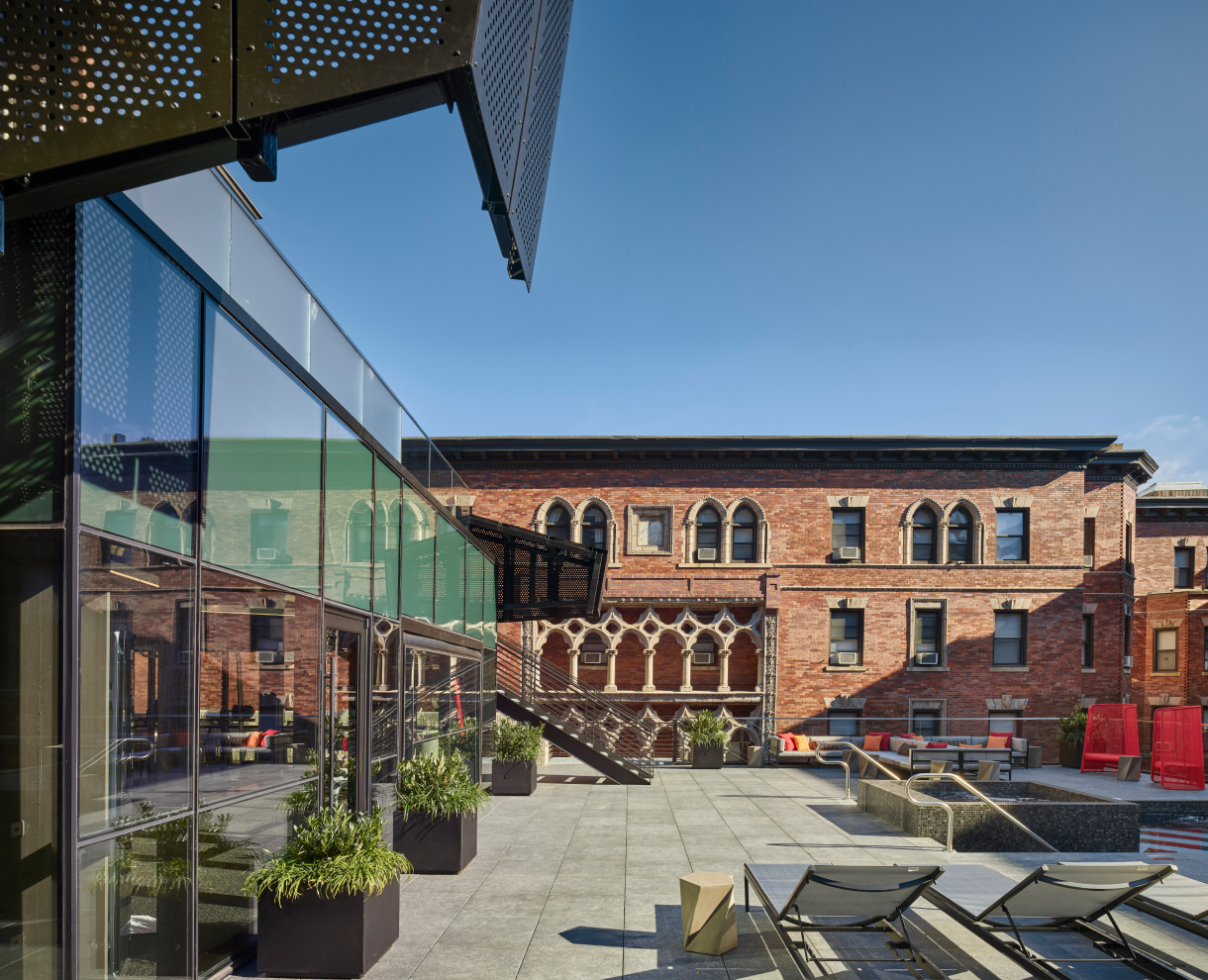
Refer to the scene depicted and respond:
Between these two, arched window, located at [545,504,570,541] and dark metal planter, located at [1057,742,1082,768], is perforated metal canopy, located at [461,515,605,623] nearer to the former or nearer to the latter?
arched window, located at [545,504,570,541]

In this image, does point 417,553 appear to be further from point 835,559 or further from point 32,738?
point 835,559

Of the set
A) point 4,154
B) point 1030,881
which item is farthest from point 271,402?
point 1030,881

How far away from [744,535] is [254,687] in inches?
901

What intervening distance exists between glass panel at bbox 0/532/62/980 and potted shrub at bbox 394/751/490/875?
5.96 metres

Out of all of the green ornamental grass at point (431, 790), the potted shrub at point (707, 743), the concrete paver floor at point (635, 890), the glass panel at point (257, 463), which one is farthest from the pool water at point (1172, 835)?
the glass panel at point (257, 463)

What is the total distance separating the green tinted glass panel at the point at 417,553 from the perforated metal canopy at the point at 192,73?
317 inches

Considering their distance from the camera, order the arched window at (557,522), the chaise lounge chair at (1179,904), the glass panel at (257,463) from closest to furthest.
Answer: the glass panel at (257,463), the chaise lounge chair at (1179,904), the arched window at (557,522)

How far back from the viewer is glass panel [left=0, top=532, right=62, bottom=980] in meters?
5.06

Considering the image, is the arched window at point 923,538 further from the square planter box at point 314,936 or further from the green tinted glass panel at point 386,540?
the square planter box at point 314,936

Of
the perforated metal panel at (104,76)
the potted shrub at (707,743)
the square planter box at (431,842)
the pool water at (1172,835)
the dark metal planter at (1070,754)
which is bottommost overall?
the dark metal planter at (1070,754)

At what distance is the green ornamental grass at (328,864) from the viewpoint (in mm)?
7203

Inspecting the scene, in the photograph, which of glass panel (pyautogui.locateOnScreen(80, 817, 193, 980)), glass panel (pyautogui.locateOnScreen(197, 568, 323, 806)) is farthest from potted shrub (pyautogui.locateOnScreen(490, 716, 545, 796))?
glass panel (pyautogui.locateOnScreen(80, 817, 193, 980))

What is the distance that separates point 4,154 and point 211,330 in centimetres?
269

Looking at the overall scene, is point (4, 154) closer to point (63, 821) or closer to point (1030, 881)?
point (63, 821)
